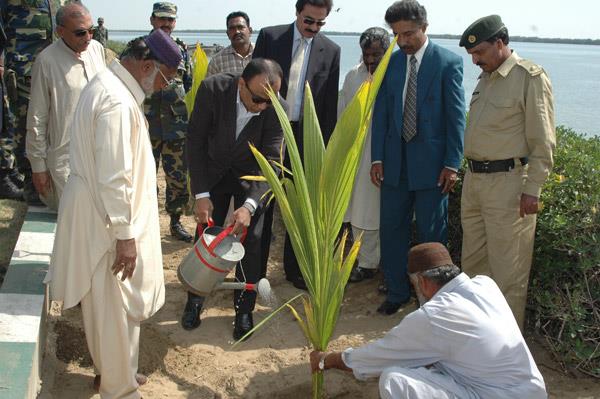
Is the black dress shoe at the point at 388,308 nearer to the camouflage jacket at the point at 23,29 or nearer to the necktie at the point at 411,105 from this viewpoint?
the necktie at the point at 411,105

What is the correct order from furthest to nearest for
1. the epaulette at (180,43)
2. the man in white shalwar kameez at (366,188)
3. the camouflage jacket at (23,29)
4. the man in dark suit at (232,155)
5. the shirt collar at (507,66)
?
the epaulette at (180,43)
the camouflage jacket at (23,29)
the man in white shalwar kameez at (366,188)
the man in dark suit at (232,155)
the shirt collar at (507,66)

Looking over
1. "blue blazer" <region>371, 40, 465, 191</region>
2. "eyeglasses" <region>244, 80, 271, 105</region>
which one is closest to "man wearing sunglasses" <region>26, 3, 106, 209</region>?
"eyeglasses" <region>244, 80, 271, 105</region>

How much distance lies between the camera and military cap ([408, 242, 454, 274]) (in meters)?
2.64

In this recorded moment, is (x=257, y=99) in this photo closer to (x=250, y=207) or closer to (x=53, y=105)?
(x=250, y=207)

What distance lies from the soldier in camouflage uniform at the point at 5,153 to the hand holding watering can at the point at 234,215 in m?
1.83

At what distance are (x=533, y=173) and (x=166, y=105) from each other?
294 centimetres

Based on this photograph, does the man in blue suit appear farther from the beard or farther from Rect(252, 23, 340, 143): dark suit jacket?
the beard

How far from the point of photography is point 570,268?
370cm

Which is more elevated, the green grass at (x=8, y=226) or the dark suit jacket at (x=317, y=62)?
the dark suit jacket at (x=317, y=62)

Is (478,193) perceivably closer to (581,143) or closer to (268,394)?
(581,143)

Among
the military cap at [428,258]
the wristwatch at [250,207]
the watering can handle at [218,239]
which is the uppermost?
the military cap at [428,258]

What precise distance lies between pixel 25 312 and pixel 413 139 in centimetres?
236

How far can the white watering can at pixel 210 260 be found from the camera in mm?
3363

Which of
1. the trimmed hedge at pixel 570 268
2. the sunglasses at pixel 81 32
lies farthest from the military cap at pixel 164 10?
the trimmed hedge at pixel 570 268
